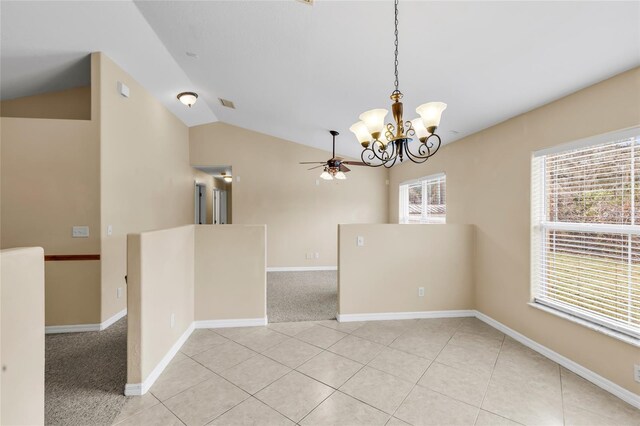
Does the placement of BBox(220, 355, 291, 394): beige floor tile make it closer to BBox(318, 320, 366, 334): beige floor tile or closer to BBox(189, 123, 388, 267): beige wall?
BBox(318, 320, 366, 334): beige floor tile

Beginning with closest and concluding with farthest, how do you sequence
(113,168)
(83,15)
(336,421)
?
(336,421) < (83,15) < (113,168)

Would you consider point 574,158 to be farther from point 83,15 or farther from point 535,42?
point 83,15

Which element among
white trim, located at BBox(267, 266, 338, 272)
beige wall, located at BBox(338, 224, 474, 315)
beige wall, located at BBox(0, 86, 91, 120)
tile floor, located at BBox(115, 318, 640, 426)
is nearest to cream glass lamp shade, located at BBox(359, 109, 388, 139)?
beige wall, located at BBox(338, 224, 474, 315)

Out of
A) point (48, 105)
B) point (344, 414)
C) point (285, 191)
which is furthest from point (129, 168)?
point (344, 414)

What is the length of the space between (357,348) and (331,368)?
0.48m

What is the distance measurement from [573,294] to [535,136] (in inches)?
64.0

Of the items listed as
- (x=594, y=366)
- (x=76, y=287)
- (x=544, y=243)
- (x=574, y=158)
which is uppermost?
(x=574, y=158)

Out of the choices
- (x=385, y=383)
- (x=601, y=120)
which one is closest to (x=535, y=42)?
(x=601, y=120)

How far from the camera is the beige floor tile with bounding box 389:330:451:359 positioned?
284 centimetres

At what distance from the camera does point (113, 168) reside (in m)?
3.59

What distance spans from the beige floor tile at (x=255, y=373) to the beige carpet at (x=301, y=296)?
1013 millimetres

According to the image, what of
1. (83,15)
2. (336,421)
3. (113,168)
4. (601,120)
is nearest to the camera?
(336,421)

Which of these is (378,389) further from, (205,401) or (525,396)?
(205,401)

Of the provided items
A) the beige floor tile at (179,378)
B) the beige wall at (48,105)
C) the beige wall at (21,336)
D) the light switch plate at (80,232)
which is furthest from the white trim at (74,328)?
the beige wall at (48,105)
